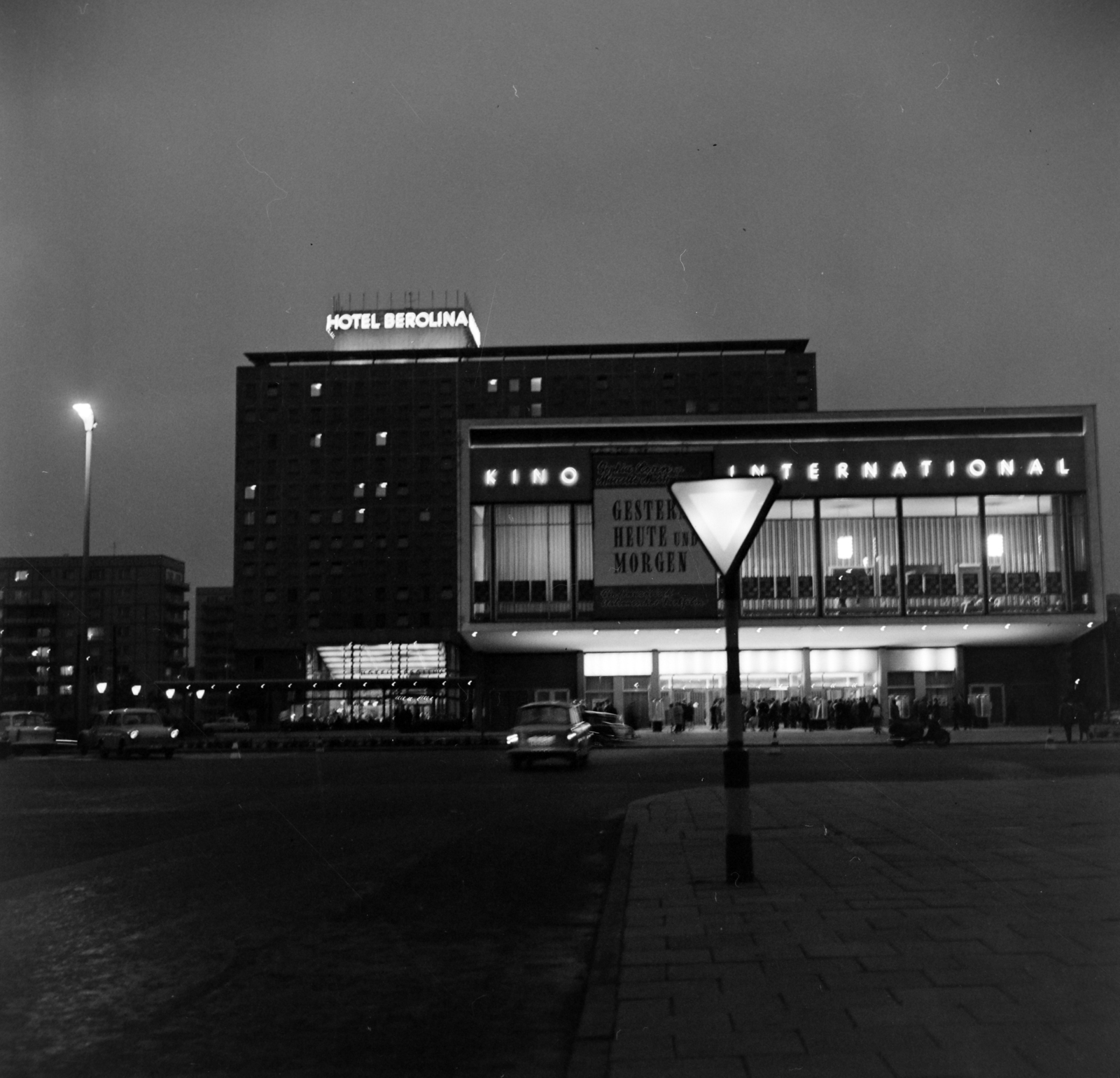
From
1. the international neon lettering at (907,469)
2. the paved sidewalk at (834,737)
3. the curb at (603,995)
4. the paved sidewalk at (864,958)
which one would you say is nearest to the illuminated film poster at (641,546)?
the international neon lettering at (907,469)

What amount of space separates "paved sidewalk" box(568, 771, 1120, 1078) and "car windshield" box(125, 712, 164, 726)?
104 ft

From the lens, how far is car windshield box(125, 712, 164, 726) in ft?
139

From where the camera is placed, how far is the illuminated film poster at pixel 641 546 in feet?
195

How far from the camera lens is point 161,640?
529ft

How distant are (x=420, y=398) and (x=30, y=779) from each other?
318ft

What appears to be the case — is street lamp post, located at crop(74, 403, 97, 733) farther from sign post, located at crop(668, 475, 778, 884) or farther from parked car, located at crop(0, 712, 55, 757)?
sign post, located at crop(668, 475, 778, 884)

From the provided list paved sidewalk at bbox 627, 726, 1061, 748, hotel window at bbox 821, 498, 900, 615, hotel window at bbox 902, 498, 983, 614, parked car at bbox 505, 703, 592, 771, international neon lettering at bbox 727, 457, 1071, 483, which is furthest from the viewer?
hotel window at bbox 821, 498, 900, 615

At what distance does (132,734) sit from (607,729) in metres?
17.2

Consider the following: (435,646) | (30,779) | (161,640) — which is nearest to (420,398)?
(435,646)

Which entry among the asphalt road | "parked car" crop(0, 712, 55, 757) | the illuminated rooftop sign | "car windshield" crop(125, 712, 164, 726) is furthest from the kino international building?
the illuminated rooftop sign

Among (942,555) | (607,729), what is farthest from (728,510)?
(942,555)

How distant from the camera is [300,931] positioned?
30.9 ft

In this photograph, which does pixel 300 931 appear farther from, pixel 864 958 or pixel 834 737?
pixel 834 737

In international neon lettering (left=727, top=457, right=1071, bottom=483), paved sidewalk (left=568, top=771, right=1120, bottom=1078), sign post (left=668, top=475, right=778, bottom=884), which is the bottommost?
paved sidewalk (left=568, top=771, right=1120, bottom=1078)
